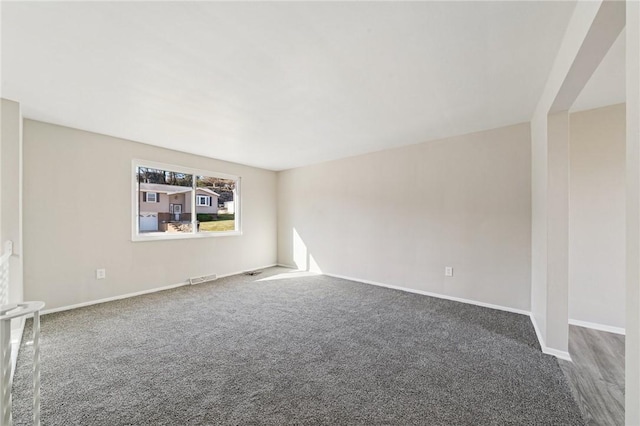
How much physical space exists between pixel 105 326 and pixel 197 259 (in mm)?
1873

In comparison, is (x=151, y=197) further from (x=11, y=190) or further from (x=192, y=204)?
(x=11, y=190)

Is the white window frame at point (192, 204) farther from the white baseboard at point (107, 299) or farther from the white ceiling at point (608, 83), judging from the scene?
the white ceiling at point (608, 83)

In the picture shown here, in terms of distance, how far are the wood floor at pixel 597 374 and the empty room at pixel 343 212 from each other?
18mm

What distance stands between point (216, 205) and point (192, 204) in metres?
0.52

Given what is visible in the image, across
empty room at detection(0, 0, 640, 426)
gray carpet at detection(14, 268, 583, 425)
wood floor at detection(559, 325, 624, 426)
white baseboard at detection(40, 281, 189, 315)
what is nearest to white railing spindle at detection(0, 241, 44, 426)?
empty room at detection(0, 0, 640, 426)

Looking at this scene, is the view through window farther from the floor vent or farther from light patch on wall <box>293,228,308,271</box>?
light patch on wall <box>293,228,308,271</box>

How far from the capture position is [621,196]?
8.82 ft

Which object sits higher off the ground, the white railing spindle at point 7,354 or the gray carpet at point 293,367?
the white railing spindle at point 7,354

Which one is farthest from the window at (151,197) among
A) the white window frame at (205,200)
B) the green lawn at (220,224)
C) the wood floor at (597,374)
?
the wood floor at (597,374)

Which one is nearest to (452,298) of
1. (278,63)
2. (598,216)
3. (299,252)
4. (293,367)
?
(598,216)

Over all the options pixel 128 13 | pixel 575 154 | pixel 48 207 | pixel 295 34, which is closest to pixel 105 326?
pixel 48 207

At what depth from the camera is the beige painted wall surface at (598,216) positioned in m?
2.69

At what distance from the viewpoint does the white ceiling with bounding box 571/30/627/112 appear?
181cm

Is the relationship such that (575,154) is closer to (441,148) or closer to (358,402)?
(441,148)
